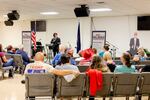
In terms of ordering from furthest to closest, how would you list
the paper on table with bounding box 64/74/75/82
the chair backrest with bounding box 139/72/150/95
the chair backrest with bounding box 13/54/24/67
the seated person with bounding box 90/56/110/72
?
the chair backrest with bounding box 13/54/24/67, the seated person with bounding box 90/56/110/72, the chair backrest with bounding box 139/72/150/95, the paper on table with bounding box 64/74/75/82

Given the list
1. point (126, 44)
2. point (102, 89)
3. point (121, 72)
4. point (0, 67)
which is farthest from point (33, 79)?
point (126, 44)

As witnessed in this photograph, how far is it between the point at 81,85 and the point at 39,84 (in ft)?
2.39

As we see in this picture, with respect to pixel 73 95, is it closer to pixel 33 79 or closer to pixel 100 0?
pixel 33 79

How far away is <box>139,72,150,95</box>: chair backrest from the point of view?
539 centimetres

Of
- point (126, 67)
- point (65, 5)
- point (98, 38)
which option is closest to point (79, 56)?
point (65, 5)

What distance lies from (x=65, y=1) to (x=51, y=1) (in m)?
0.45

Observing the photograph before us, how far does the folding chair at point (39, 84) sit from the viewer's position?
202 inches

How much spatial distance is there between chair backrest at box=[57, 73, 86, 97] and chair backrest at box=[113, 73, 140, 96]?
0.59m

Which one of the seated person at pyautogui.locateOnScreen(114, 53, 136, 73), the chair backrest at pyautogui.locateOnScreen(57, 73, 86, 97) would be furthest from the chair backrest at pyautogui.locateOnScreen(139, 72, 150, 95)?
the chair backrest at pyautogui.locateOnScreen(57, 73, 86, 97)

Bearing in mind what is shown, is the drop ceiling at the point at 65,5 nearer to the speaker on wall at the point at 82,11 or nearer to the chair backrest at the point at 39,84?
the speaker on wall at the point at 82,11

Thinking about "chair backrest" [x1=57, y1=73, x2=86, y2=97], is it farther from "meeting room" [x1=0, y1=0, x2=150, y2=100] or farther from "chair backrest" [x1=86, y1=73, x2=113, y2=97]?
"chair backrest" [x1=86, y1=73, x2=113, y2=97]

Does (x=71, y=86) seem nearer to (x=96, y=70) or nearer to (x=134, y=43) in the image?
(x=96, y=70)

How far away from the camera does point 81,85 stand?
5246 millimetres

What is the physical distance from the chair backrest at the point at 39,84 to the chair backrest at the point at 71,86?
0.14m
